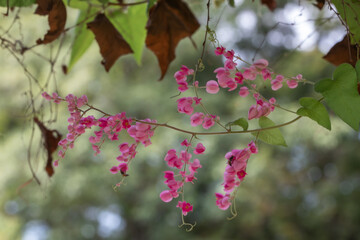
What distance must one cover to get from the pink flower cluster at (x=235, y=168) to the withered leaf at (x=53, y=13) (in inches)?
7.0

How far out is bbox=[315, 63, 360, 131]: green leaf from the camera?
10.5 inches

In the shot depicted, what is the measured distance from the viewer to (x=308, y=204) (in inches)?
141

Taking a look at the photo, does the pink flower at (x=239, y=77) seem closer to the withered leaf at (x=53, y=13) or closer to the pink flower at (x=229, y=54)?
the pink flower at (x=229, y=54)

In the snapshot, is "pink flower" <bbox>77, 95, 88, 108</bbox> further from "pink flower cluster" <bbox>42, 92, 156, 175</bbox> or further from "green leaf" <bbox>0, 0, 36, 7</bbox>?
"green leaf" <bbox>0, 0, 36, 7</bbox>

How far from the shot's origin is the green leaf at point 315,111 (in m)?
0.28

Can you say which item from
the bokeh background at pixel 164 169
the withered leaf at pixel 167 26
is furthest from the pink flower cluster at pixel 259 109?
the bokeh background at pixel 164 169

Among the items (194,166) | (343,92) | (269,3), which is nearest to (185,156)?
(194,166)

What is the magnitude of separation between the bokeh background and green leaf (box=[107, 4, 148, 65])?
259cm

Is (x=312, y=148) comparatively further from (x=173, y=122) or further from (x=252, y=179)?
(x=173, y=122)

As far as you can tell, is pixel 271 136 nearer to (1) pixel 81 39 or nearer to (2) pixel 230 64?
(2) pixel 230 64

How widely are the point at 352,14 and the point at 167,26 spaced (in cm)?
15

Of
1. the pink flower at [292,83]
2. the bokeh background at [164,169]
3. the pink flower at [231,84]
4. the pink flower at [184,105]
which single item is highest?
the pink flower at [231,84]

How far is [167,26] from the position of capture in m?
0.36

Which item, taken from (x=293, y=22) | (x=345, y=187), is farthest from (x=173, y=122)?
(x=293, y=22)
